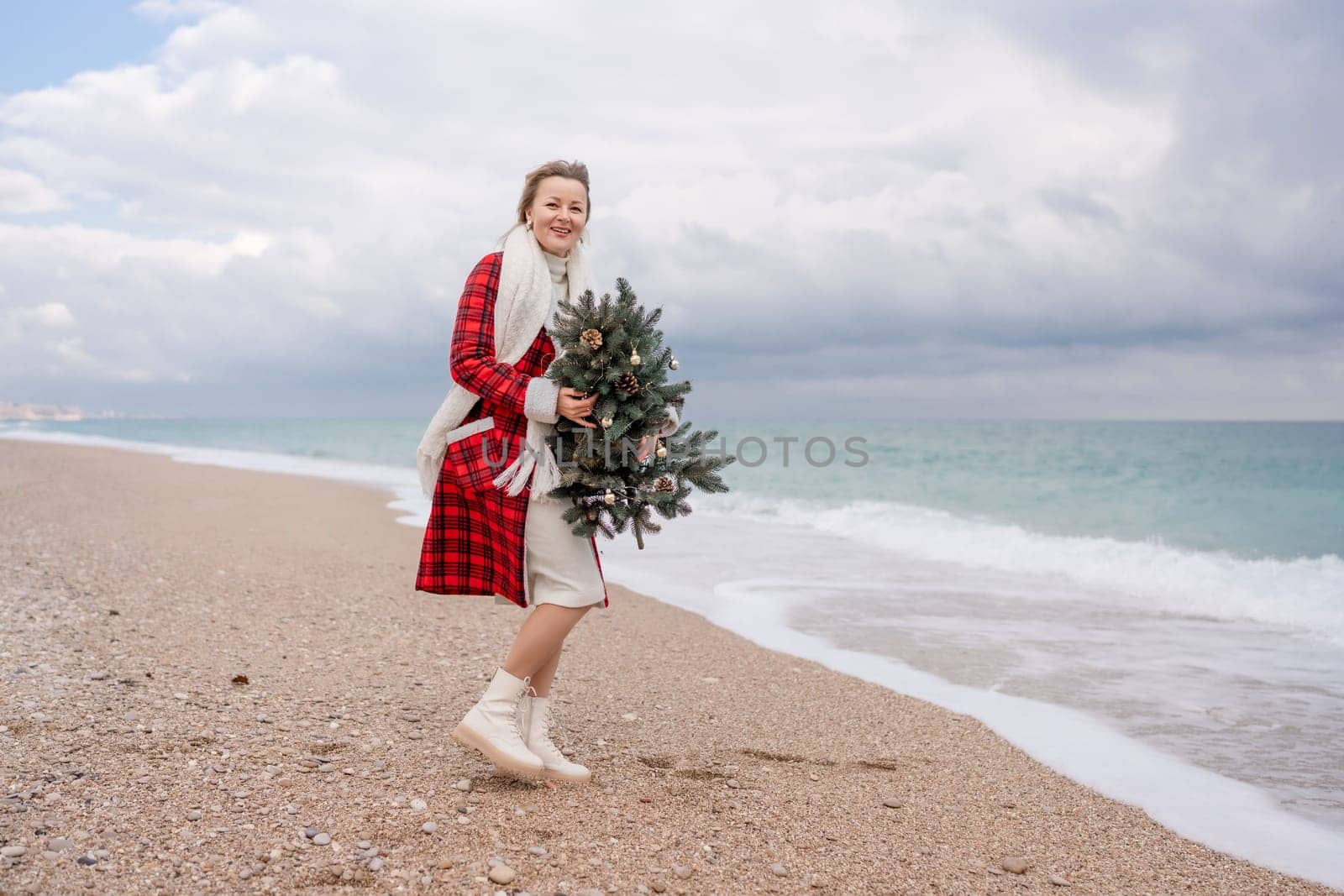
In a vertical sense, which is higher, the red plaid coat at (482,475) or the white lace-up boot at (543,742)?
the red plaid coat at (482,475)

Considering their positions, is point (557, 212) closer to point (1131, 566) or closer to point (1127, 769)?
point (1127, 769)

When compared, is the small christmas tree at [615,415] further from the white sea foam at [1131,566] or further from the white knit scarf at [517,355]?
the white sea foam at [1131,566]

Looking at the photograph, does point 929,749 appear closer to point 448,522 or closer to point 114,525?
point 448,522

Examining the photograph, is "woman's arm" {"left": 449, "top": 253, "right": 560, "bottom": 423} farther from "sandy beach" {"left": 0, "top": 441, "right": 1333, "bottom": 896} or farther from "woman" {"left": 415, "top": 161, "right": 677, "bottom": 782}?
"sandy beach" {"left": 0, "top": 441, "right": 1333, "bottom": 896}

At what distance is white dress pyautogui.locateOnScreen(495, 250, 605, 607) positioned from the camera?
304 cm

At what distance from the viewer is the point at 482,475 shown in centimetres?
301

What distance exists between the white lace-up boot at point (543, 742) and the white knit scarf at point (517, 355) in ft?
2.64

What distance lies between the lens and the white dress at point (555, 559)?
3045 millimetres

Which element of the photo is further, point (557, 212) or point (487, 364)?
point (557, 212)

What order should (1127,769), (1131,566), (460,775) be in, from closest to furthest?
(460,775), (1127,769), (1131,566)

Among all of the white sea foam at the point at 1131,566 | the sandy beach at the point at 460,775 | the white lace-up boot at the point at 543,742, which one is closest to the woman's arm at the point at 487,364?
the white lace-up boot at the point at 543,742

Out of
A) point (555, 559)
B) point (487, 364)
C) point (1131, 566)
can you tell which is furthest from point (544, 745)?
point (1131, 566)

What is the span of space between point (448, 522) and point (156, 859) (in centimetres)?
124

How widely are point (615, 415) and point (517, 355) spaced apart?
39 cm
